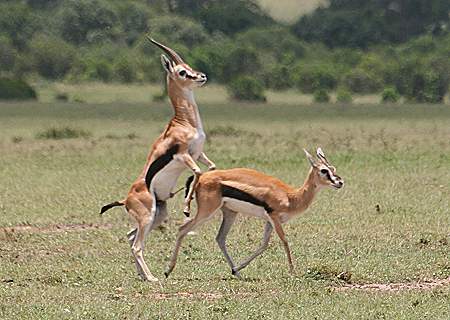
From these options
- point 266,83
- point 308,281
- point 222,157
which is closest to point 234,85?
point 266,83

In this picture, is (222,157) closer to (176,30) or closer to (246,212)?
(246,212)

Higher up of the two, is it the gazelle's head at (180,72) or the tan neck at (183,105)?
the gazelle's head at (180,72)

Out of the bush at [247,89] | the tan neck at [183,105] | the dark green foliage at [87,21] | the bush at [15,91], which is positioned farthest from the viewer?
the dark green foliage at [87,21]

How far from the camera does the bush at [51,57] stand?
3278 centimetres

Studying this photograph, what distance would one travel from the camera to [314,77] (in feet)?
107

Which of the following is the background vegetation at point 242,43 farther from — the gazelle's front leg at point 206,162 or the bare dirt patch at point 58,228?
the gazelle's front leg at point 206,162

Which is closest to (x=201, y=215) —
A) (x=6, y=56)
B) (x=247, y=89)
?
(x=247, y=89)

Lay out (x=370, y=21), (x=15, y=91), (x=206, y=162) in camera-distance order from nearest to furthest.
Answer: (x=206, y=162), (x=15, y=91), (x=370, y=21)

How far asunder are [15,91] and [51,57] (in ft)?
8.71

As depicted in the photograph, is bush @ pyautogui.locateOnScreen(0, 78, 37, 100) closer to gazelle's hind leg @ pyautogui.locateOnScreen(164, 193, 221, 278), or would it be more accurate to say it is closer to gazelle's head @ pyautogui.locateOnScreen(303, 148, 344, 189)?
gazelle's hind leg @ pyautogui.locateOnScreen(164, 193, 221, 278)

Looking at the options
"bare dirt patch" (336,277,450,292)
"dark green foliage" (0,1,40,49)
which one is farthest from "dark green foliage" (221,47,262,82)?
"bare dirt patch" (336,277,450,292)

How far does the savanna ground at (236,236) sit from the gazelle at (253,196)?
0.36 metres

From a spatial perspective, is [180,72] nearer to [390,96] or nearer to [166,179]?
[166,179]

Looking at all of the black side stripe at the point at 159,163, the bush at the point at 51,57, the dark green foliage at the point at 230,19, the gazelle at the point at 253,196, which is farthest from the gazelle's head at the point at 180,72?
the dark green foliage at the point at 230,19
